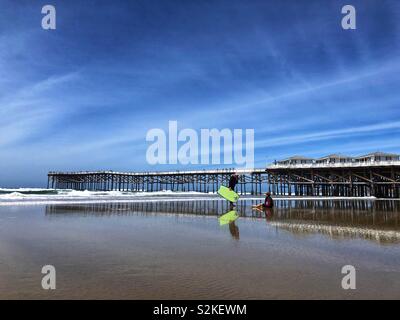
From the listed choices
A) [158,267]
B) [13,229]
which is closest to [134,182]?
[13,229]

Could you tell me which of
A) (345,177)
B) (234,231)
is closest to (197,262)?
(234,231)

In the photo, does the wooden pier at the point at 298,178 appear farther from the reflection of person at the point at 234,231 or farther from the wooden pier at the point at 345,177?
the reflection of person at the point at 234,231

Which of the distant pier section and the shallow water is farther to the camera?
the distant pier section

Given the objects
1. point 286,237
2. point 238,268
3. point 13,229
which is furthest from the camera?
point 13,229

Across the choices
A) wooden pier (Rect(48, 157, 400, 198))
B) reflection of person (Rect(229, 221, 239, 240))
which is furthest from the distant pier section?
reflection of person (Rect(229, 221, 239, 240))

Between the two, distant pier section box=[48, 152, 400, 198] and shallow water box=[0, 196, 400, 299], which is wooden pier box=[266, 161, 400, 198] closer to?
distant pier section box=[48, 152, 400, 198]

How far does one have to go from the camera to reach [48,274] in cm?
519

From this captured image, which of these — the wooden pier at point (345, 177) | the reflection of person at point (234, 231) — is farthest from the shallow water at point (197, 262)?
the wooden pier at point (345, 177)

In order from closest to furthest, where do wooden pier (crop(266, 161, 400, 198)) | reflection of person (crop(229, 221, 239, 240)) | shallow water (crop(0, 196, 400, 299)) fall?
1. shallow water (crop(0, 196, 400, 299))
2. reflection of person (crop(229, 221, 239, 240))
3. wooden pier (crop(266, 161, 400, 198))

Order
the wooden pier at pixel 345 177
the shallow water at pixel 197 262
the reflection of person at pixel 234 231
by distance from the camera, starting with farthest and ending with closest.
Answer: the wooden pier at pixel 345 177 → the reflection of person at pixel 234 231 → the shallow water at pixel 197 262

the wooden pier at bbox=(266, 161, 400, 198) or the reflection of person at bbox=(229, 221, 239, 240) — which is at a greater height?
the wooden pier at bbox=(266, 161, 400, 198)
